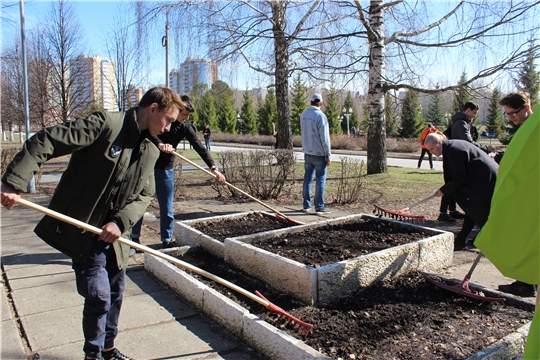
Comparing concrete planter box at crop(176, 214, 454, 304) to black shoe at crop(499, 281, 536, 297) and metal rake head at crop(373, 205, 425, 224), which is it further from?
black shoe at crop(499, 281, 536, 297)

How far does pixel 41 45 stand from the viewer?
15.2 meters

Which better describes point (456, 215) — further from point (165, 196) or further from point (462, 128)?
point (165, 196)

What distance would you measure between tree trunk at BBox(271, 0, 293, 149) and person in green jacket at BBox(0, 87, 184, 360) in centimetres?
879

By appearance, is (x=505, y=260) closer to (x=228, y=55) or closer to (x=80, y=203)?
(x=80, y=203)

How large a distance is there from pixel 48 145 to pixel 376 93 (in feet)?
34.0

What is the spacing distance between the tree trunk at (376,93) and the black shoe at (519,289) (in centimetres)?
760

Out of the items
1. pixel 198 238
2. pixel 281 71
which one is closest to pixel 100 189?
pixel 198 238

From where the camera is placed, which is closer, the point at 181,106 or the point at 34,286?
the point at 181,106

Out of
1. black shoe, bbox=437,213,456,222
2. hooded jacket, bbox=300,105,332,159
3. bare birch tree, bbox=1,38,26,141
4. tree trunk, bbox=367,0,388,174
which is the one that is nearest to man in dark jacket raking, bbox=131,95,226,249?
hooded jacket, bbox=300,105,332,159

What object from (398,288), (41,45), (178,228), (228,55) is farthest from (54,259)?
(41,45)

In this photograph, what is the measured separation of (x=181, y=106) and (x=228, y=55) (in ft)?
33.9

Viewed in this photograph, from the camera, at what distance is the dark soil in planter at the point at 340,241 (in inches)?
171

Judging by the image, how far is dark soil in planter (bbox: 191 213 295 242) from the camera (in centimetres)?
552

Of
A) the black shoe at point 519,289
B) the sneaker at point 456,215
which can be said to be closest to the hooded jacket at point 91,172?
the black shoe at point 519,289
